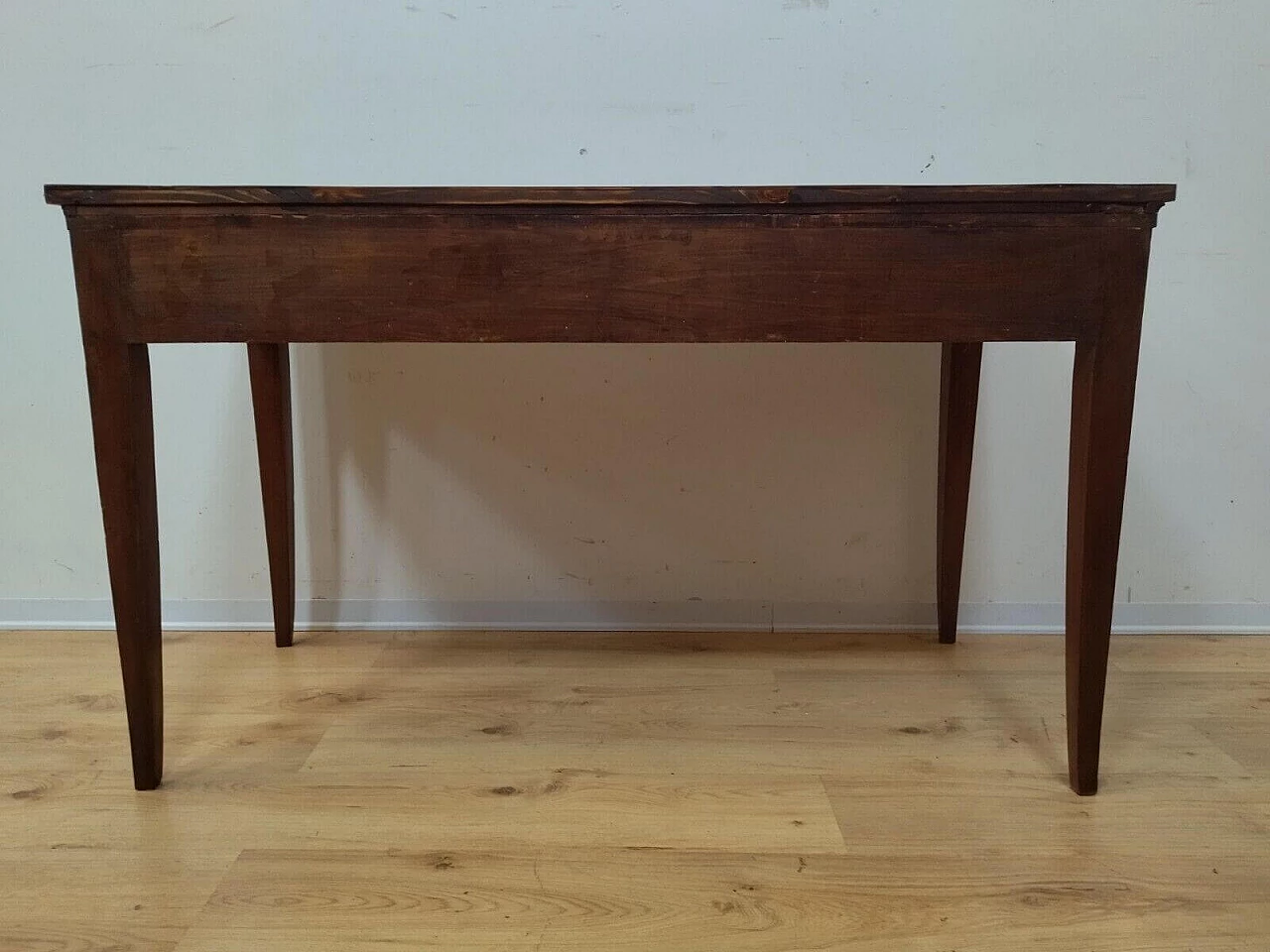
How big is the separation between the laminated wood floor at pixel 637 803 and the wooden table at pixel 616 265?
0.44 m

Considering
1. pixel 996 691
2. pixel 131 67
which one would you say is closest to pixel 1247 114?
pixel 996 691

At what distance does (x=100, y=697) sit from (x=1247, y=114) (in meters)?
1.84

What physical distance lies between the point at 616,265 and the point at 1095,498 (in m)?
0.54

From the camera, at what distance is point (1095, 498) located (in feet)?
3.23

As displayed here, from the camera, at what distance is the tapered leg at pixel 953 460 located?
137cm

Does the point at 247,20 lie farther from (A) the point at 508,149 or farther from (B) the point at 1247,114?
(B) the point at 1247,114

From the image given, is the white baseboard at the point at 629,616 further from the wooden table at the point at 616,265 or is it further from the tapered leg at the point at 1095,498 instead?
the wooden table at the point at 616,265

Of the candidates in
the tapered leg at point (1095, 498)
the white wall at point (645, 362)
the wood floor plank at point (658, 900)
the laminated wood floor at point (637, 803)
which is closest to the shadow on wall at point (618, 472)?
the white wall at point (645, 362)

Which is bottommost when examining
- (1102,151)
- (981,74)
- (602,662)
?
(602,662)

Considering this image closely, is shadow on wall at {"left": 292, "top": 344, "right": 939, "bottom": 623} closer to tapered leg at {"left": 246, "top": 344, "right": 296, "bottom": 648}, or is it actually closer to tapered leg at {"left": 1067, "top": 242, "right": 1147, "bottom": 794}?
tapered leg at {"left": 246, "top": 344, "right": 296, "bottom": 648}

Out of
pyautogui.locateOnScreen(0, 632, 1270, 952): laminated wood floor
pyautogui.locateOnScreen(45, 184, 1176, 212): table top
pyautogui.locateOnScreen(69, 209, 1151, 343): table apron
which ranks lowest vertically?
pyautogui.locateOnScreen(0, 632, 1270, 952): laminated wood floor

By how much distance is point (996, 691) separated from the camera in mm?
1299

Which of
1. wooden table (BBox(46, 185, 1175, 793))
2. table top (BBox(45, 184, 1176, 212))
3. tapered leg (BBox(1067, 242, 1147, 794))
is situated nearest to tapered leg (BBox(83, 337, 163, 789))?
wooden table (BBox(46, 185, 1175, 793))

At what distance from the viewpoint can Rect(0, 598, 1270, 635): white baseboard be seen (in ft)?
5.08
